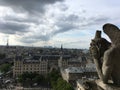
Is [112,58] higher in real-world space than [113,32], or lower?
lower

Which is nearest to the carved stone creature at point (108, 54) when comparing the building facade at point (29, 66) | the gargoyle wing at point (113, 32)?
the gargoyle wing at point (113, 32)

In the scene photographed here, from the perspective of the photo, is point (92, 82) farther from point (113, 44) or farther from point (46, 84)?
point (46, 84)

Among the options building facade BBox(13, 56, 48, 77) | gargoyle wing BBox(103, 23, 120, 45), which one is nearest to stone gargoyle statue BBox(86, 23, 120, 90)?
gargoyle wing BBox(103, 23, 120, 45)

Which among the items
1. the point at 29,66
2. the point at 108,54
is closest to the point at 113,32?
the point at 108,54

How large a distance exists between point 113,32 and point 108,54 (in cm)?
52

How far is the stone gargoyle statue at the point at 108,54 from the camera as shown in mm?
6805

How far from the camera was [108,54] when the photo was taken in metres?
6.77

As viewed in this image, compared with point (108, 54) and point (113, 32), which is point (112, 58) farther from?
point (113, 32)

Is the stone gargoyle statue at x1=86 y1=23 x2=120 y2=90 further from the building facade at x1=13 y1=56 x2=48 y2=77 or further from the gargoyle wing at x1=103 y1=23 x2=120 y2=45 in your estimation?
the building facade at x1=13 y1=56 x2=48 y2=77

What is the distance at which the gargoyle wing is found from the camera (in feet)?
22.6

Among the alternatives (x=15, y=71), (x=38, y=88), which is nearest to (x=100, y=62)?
(x=38, y=88)

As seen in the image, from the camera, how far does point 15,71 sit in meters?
118

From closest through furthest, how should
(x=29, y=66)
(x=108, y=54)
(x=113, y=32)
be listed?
(x=108, y=54)
(x=113, y=32)
(x=29, y=66)

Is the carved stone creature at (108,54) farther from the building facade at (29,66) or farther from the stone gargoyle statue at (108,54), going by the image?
the building facade at (29,66)
